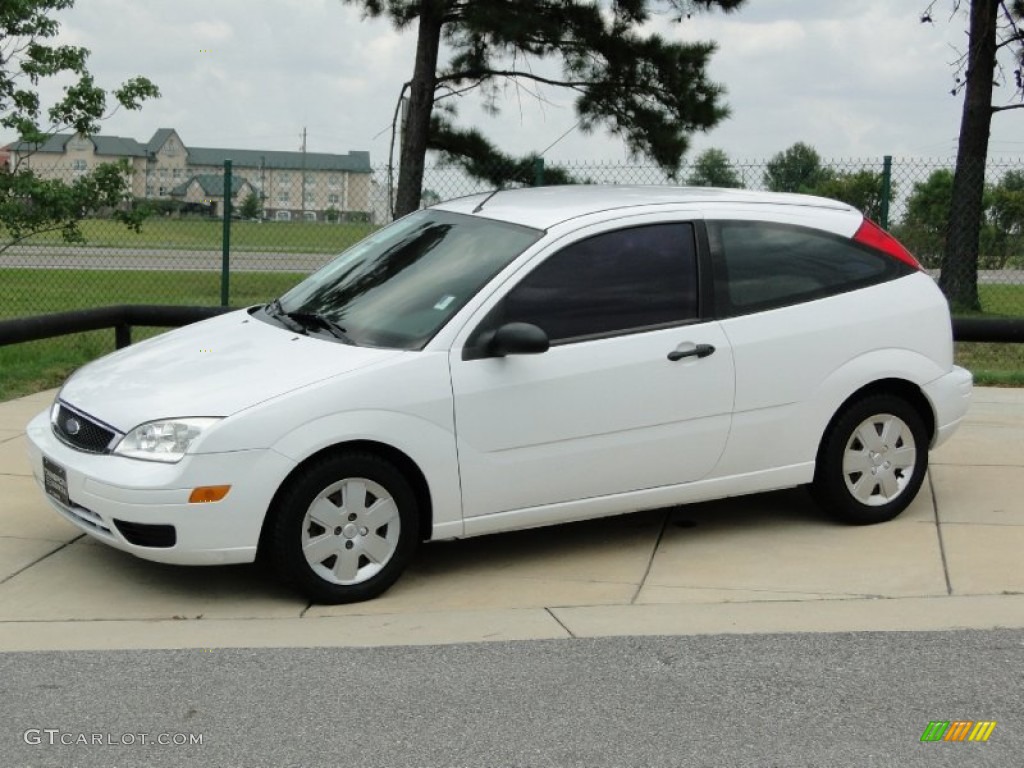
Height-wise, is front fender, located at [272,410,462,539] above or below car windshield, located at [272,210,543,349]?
below

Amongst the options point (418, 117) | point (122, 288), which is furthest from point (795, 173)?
point (122, 288)

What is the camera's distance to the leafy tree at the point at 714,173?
12750 mm

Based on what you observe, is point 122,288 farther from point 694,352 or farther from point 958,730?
point 958,730

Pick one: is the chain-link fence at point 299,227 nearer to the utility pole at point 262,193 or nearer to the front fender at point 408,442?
the utility pole at point 262,193

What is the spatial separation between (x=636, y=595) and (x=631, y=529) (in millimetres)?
1029

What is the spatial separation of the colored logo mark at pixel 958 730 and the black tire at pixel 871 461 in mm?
2341

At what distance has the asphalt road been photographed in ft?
13.6

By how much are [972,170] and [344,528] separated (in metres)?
11.5

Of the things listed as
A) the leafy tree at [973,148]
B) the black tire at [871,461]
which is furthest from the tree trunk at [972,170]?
the black tire at [871,461]

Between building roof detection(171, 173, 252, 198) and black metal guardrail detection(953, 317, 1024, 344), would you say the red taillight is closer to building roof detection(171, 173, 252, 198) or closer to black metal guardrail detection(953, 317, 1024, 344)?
black metal guardrail detection(953, 317, 1024, 344)

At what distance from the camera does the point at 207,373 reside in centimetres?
575

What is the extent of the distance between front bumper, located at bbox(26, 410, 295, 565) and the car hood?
205 millimetres

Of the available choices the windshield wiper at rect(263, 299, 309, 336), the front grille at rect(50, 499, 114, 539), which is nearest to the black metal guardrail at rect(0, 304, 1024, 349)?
the windshield wiper at rect(263, 299, 309, 336)

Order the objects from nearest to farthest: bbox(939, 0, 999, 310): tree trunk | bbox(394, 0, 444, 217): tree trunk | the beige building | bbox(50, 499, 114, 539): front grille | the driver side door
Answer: bbox(50, 499, 114, 539): front grille < the driver side door < the beige building < bbox(939, 0, 999, 310): tree trunk < bbox(394, 0, 444, 217): tree trunk
